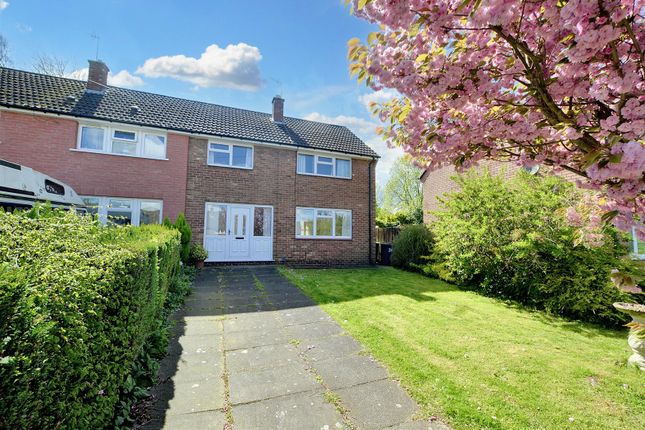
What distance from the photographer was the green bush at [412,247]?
11.1 m

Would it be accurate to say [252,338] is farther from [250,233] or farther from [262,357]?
[250,233]

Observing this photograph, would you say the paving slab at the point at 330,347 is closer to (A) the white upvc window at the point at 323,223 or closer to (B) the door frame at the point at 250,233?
(B) the door frame at the point at 250,233

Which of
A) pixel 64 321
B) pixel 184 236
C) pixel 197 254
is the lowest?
pixel 197 254

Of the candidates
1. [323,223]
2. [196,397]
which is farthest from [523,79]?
[323,223]

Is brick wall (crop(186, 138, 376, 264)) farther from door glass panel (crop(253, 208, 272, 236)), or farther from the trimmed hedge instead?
the trimmed hedge

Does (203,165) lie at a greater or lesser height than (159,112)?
lesser

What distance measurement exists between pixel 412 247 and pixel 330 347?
26.8 feet

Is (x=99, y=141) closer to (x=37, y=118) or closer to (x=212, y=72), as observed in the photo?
(x=37, y=118)

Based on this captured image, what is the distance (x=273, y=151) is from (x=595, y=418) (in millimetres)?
11369

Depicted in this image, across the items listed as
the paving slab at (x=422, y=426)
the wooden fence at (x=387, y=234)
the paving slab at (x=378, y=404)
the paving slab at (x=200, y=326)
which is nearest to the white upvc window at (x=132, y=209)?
the paving slab at (x=200, y=326)

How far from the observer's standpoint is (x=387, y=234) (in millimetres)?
16031

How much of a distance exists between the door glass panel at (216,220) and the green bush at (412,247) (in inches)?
278

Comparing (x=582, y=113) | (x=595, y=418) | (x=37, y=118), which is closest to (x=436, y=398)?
(x=595, y=418)

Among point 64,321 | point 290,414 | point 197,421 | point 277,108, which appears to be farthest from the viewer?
point 277,108
